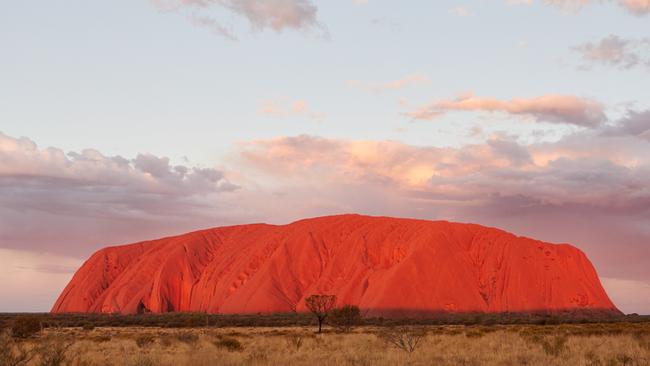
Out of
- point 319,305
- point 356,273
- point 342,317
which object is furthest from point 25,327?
point 356,273

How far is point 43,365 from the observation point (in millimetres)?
16266

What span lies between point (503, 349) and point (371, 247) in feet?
319

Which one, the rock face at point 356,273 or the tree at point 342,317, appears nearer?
the tree at point 342,317

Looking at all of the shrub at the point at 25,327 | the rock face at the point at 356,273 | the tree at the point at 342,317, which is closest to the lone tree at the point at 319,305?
the tree at the point at 342,317

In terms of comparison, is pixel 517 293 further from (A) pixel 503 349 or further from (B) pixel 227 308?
(A) pixel 503 349

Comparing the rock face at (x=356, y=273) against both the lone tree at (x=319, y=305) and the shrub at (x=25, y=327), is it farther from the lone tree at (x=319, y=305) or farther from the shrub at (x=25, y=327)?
the shrub at (x=25, y=327)

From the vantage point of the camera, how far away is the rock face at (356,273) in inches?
4277

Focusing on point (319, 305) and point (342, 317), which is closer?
point (319, 305)

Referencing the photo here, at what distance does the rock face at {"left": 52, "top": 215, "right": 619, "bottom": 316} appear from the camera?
108625 mm

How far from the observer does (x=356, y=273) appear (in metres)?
116

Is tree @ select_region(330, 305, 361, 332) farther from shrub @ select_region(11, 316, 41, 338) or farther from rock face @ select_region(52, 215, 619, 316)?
rock face @ select_region(52, 215, 619, 316)

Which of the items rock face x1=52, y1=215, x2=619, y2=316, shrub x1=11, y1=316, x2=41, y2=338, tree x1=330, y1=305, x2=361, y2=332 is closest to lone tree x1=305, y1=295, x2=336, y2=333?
tree x1=330, y1=305, x2=361, y2=332

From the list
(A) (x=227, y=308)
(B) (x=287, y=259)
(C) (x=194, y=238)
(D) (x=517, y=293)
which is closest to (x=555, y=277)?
(D) (x=517, y=293)

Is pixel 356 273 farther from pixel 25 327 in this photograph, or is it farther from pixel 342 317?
pixel 25 327
